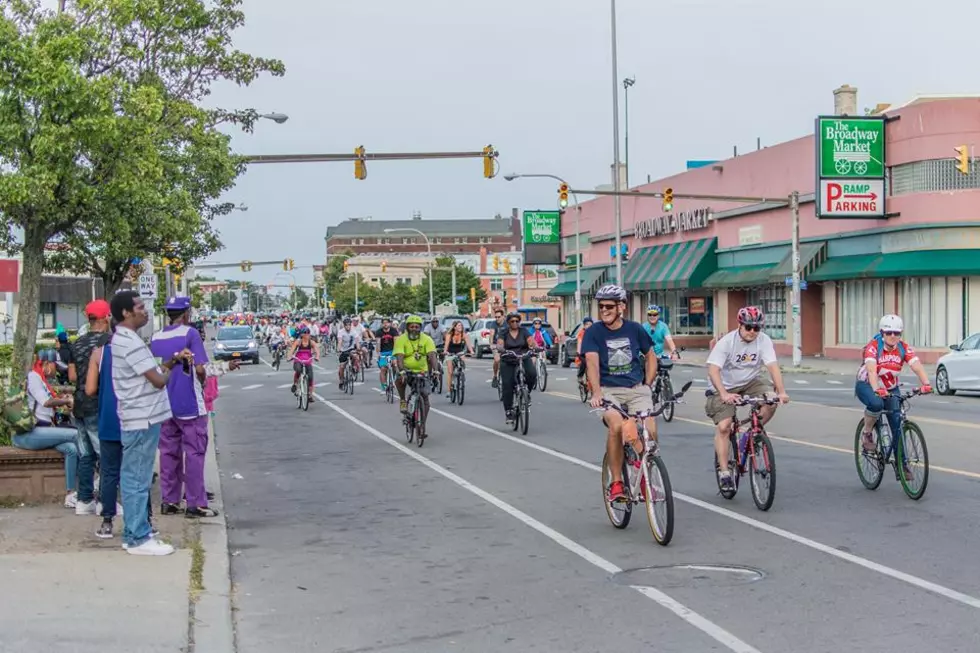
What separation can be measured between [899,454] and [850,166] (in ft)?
108

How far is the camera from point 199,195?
99.5 feet

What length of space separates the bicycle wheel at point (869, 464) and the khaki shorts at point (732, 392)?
1.31 m

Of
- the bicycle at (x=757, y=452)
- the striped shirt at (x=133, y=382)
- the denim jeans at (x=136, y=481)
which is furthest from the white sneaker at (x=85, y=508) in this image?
the bicycle at (x=757, y=452)

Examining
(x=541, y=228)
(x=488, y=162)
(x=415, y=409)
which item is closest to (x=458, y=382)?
(x=488, y=162)

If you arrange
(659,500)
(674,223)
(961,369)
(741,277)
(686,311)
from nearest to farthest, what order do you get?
1. (659,500)
2. (961,369)
3. (741,277)
4. (674,223)
5. (686,311)

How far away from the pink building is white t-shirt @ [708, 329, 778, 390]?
31.1 m

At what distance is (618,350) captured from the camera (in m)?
9.73

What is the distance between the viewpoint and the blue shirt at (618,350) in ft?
31.9

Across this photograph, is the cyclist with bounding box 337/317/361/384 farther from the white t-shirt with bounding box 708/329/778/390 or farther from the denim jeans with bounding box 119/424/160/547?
the denim jeans with bounding box 119/424/160/547

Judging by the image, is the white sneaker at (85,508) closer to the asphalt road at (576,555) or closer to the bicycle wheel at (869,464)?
the asphalt road at (576,555)

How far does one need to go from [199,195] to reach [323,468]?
17.2 m

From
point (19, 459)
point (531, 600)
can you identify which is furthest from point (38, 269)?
point (531, 600)

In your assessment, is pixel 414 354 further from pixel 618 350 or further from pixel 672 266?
pixel 672 266

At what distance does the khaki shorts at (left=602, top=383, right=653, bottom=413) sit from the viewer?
9641 mm
